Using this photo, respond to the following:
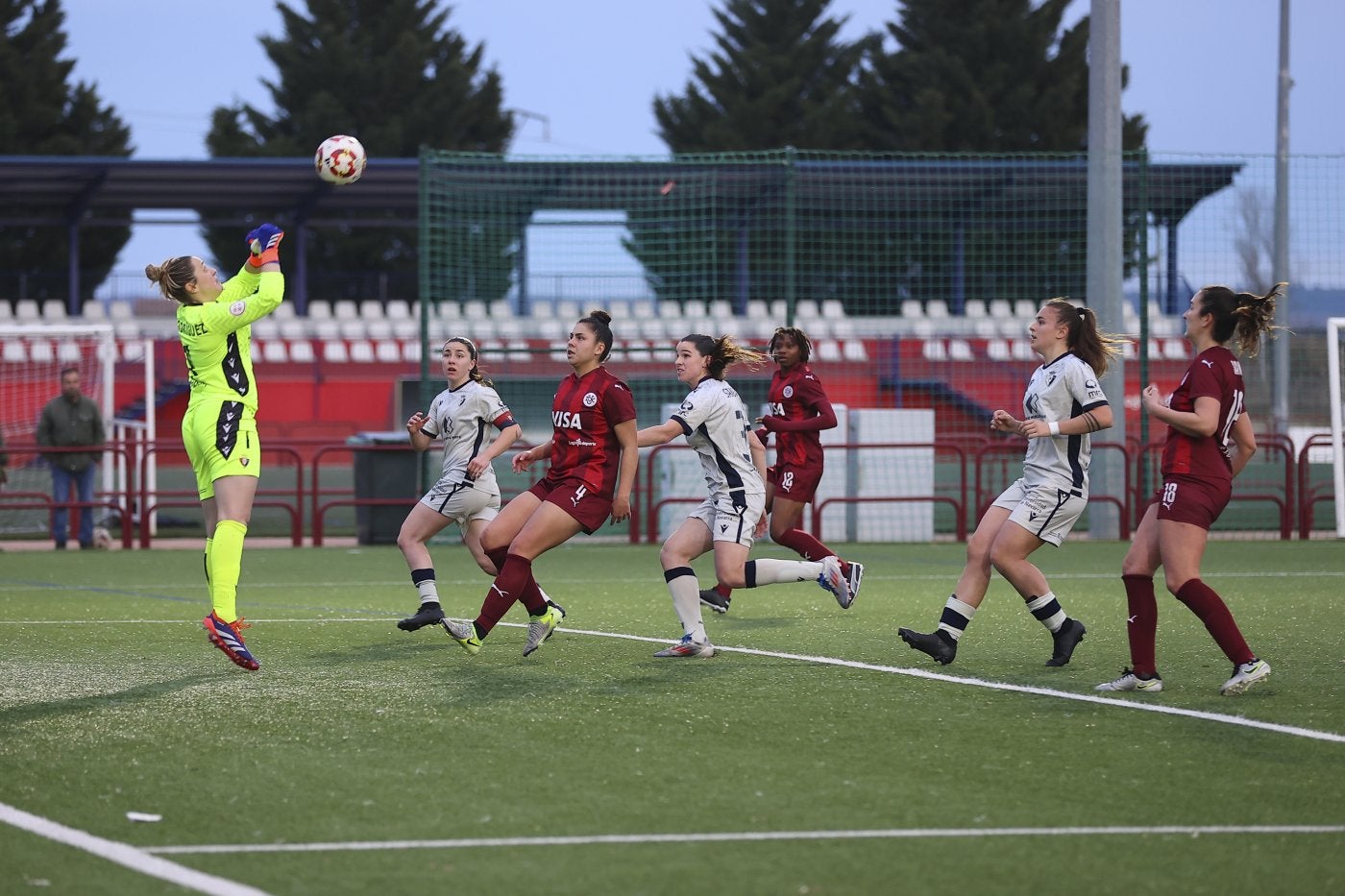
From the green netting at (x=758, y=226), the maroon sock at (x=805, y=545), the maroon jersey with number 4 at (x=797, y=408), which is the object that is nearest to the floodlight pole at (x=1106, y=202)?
the green netting at (x=758, y=226)

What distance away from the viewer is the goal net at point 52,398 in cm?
1775

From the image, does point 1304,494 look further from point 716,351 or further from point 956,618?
point 956,618

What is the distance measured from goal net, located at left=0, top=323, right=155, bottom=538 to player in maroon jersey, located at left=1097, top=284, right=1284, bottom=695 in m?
12.2

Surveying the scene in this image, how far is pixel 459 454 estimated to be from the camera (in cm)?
940

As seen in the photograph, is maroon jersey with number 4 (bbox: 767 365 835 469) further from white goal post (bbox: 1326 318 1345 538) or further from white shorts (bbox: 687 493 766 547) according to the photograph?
white goal post (bbox: 1326 318 1345 538)

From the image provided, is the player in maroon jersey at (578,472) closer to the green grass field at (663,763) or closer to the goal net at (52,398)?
the green grass field at (663,763)

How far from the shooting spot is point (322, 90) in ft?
153

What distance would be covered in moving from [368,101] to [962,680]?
141ft

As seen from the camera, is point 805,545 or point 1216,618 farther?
point 805,545

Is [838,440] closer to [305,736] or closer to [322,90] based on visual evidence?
[305,736]

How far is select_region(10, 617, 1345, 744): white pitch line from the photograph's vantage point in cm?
610

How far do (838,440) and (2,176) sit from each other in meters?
18.3

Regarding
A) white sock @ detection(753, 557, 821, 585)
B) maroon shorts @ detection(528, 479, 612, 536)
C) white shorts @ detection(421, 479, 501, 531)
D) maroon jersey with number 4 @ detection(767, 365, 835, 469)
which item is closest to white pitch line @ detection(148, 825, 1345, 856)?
maroon shorts @ detection(528, 479, 612, 536)

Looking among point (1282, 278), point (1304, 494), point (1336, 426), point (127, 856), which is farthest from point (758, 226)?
point (127, 856)
